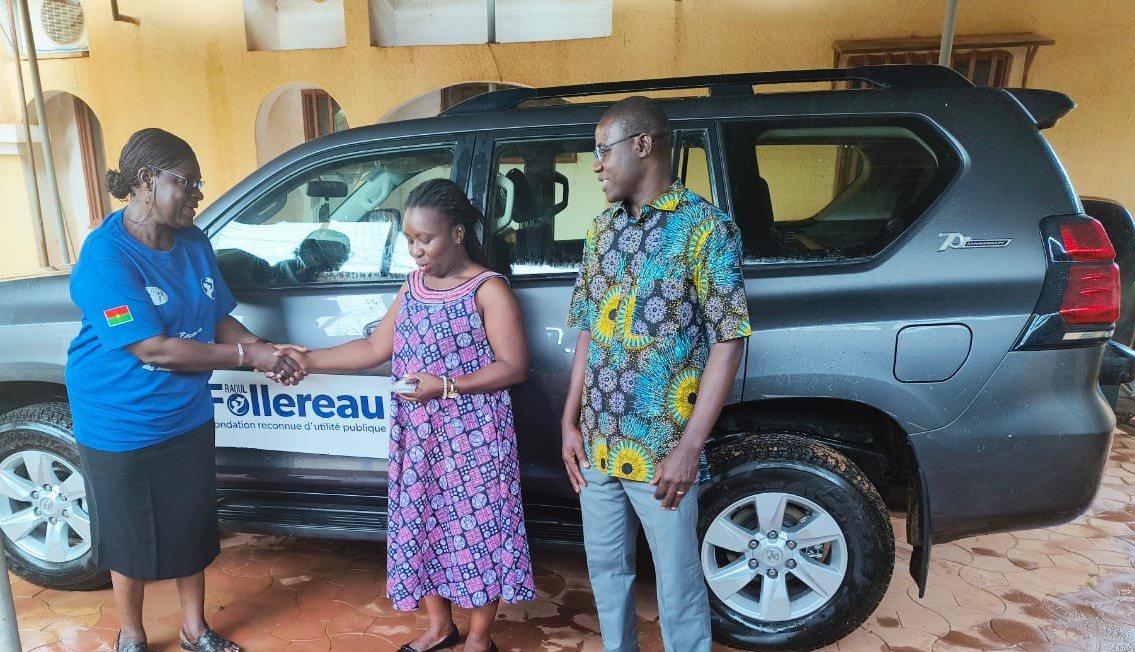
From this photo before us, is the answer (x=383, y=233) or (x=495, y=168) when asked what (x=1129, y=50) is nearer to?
(x=495, y=168)

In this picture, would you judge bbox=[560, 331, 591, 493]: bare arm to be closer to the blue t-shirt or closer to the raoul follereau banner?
the raoul follereau banner

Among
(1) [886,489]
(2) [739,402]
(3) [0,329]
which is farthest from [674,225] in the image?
(3) [0,329]

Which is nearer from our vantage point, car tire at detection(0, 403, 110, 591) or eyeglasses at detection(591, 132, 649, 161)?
eyeglasses at detection(591, 132, 649, 161)

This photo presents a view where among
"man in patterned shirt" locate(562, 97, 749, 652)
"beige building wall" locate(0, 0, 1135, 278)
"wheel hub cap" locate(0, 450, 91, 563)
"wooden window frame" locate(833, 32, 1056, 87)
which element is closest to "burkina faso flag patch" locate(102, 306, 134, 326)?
"wheel hub cap" locate(0, 450, 91, 563)

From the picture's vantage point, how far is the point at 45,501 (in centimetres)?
267

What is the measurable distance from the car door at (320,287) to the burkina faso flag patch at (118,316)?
22.2 inches

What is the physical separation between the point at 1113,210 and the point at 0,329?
5117mm

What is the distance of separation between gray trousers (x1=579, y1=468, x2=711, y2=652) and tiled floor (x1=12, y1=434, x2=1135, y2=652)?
22.8 inches

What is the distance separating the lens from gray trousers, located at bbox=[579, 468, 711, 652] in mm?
1771

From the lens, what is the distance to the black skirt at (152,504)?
6.94ft

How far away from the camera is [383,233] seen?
8.26ft

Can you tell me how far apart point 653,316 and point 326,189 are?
1.50m

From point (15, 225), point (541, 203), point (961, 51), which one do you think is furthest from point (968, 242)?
point (15, 225)

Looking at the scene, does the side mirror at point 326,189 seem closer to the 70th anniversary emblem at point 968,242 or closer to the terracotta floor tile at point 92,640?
the terracotta floor tile at point 92,640
